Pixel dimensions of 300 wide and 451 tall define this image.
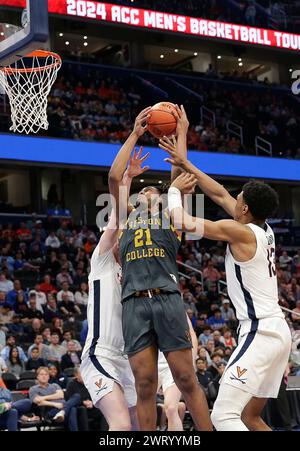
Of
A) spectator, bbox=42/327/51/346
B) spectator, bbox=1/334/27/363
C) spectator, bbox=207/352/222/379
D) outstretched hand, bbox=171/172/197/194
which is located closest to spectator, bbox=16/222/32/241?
spectator, bbox=42/327/51/346

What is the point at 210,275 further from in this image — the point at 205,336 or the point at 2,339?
the point at 2,339

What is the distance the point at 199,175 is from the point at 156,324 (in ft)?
3.78

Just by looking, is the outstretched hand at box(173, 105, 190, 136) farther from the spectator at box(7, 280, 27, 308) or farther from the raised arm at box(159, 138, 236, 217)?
the spectator at box(7, 280, 27, 308)

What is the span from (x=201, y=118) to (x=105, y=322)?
20.4 m

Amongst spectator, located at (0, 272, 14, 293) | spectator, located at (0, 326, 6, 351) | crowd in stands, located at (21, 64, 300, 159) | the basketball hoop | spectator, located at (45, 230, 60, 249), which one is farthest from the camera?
crowd in stands, located at (21, 64, 300, 159)

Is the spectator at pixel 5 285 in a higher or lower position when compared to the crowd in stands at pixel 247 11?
lower

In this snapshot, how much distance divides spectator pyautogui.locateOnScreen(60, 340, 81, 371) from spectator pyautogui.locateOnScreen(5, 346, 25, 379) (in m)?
0.64

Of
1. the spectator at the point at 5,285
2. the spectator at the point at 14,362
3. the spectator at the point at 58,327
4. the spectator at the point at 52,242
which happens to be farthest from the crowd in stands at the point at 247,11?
the spectator at the point at 14,362

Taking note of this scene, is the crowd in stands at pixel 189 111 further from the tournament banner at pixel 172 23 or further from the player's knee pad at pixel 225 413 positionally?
the player's knee pad at pixel 225 413

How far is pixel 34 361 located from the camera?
13.2m

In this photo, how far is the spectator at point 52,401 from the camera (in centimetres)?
1147

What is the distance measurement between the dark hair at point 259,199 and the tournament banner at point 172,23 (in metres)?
15.4

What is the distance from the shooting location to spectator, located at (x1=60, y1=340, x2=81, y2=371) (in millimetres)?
13312
